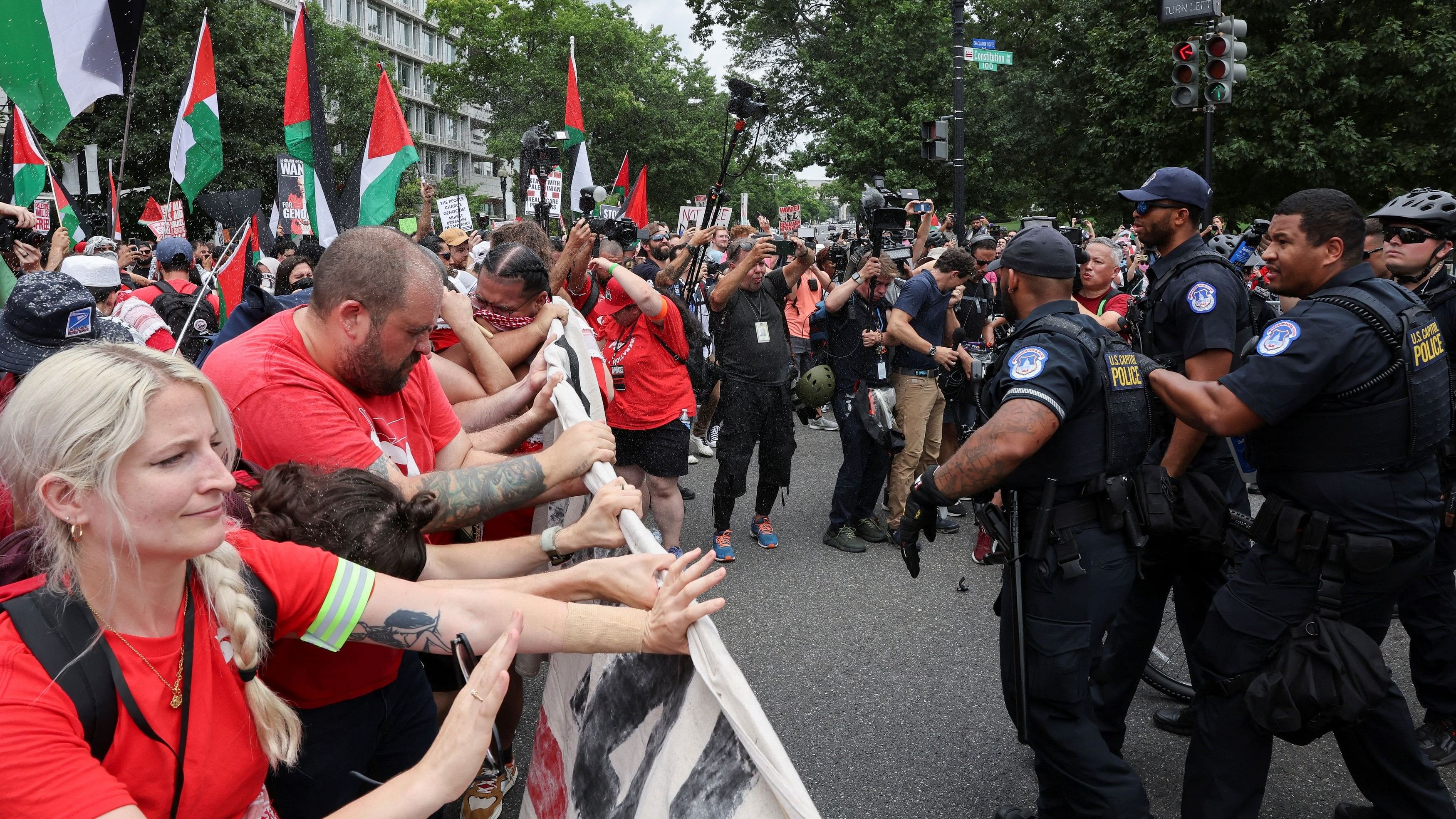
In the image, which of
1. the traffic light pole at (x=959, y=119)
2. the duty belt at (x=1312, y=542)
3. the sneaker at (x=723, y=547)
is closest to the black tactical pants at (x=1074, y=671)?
the duty belt at (x=1312, y=542)

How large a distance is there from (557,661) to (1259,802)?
218 centimetres

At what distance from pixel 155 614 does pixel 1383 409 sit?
3241 mm

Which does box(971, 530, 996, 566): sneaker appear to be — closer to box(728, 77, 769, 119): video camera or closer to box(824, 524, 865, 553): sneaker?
box(824, 524, 865, 553): sneaker

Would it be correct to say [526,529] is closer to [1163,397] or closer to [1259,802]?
[1163,397]

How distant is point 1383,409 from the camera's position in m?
2.90

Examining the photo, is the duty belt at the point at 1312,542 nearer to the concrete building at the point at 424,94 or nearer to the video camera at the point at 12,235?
the video camera at the point at 12,235

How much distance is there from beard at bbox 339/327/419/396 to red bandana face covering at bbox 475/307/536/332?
1.45 metres

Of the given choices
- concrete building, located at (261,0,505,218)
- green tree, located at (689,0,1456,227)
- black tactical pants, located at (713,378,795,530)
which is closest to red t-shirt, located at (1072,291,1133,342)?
black tactical pants, located at (713,378,795,530)

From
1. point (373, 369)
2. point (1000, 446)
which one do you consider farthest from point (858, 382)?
point (373, 369)

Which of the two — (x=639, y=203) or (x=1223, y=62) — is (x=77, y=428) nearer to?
(x=1223, y=62)

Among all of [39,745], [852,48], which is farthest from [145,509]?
[852,48]

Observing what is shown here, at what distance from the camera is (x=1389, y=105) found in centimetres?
1892

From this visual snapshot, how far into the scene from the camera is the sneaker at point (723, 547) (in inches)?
254

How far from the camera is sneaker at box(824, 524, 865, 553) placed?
6.71m
